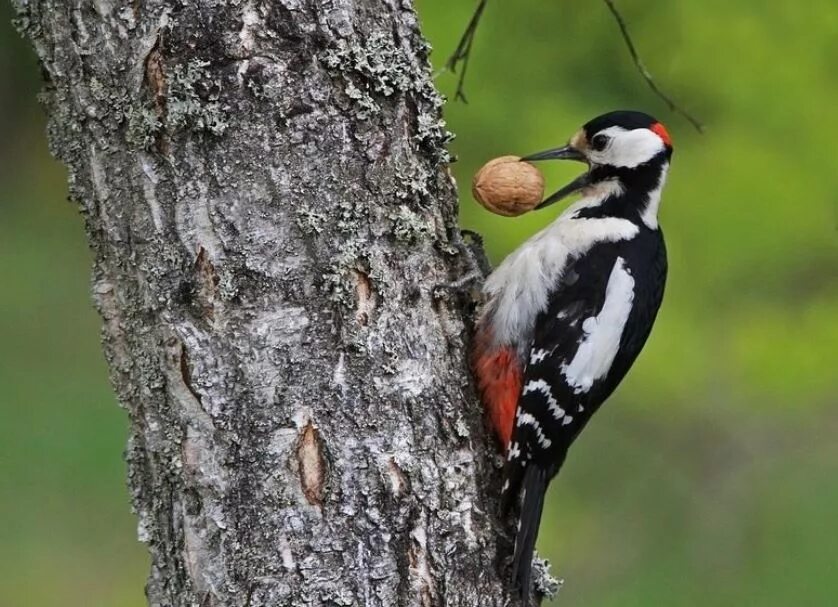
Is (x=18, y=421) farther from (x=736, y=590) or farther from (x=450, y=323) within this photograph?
(x=450, y=323)

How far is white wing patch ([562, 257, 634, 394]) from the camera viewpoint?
2828 mm

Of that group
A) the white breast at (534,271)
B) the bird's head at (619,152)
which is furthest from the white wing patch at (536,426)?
the bird's head at (619,152)

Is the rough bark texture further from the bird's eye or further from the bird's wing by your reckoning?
the bird's eye

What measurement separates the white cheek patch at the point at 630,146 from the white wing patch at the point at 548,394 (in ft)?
2.37

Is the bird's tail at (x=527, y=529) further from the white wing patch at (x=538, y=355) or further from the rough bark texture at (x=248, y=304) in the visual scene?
the white wing patch at (x=538, y=355)

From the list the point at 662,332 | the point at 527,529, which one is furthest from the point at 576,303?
the point at 662,332

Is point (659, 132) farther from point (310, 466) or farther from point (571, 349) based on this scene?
point (310, 466)

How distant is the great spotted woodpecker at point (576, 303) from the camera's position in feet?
8.36

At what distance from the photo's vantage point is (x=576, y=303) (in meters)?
2.92

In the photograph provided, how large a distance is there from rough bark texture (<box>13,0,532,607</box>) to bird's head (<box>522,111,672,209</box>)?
1.11 m

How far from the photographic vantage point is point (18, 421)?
7023 mm

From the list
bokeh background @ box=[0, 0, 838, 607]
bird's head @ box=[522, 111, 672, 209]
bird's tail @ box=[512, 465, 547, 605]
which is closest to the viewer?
bird's tail @ box=[512, 465, 547, 605]

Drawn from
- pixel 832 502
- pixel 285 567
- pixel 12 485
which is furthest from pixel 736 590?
pixel 285 567

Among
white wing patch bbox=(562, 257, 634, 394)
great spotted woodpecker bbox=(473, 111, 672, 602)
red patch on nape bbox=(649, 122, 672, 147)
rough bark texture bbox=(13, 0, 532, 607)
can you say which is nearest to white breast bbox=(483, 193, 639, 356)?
great spotted woodpecker bbox=(473, 111, 672, 602)
